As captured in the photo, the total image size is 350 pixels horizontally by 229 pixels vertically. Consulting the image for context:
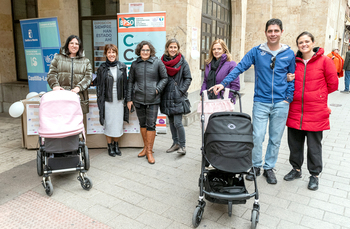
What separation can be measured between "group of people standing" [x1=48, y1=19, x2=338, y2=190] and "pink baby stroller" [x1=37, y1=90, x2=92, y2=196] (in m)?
0.53

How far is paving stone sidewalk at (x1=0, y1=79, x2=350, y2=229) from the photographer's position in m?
3.16

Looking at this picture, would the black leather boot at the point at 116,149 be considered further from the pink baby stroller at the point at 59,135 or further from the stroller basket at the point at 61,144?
the stroller basket at the point at 61,144

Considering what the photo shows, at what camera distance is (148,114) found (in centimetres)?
479

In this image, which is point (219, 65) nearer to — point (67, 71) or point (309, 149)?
point (309, 149)

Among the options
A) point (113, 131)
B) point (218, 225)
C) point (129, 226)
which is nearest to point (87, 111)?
point (113, 131)

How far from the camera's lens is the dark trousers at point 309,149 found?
155 inches

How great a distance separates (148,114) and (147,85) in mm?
477

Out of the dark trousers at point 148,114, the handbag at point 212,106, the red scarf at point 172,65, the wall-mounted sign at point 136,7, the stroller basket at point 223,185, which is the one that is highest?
the wall-mounted sign at point 136,7

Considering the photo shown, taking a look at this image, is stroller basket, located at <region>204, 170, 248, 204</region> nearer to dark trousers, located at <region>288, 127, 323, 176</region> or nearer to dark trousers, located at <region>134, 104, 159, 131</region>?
dark trousers, located at <region>288, 127, 323, 176</region>

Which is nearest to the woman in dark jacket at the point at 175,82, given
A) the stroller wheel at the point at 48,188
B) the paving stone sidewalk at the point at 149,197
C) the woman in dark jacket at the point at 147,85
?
the woman in dark jacket at the point at 147,85

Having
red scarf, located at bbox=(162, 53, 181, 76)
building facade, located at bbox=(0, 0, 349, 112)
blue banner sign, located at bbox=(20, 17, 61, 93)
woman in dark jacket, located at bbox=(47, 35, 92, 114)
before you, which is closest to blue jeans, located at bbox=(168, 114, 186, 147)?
red scarf, located at bbox=(162, 53, 181, 76)

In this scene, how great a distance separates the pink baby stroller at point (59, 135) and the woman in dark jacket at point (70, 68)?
→ 0.81m

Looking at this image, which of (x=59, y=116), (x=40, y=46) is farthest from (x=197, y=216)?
(x=40, y=46)

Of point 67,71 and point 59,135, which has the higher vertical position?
point 67,71
